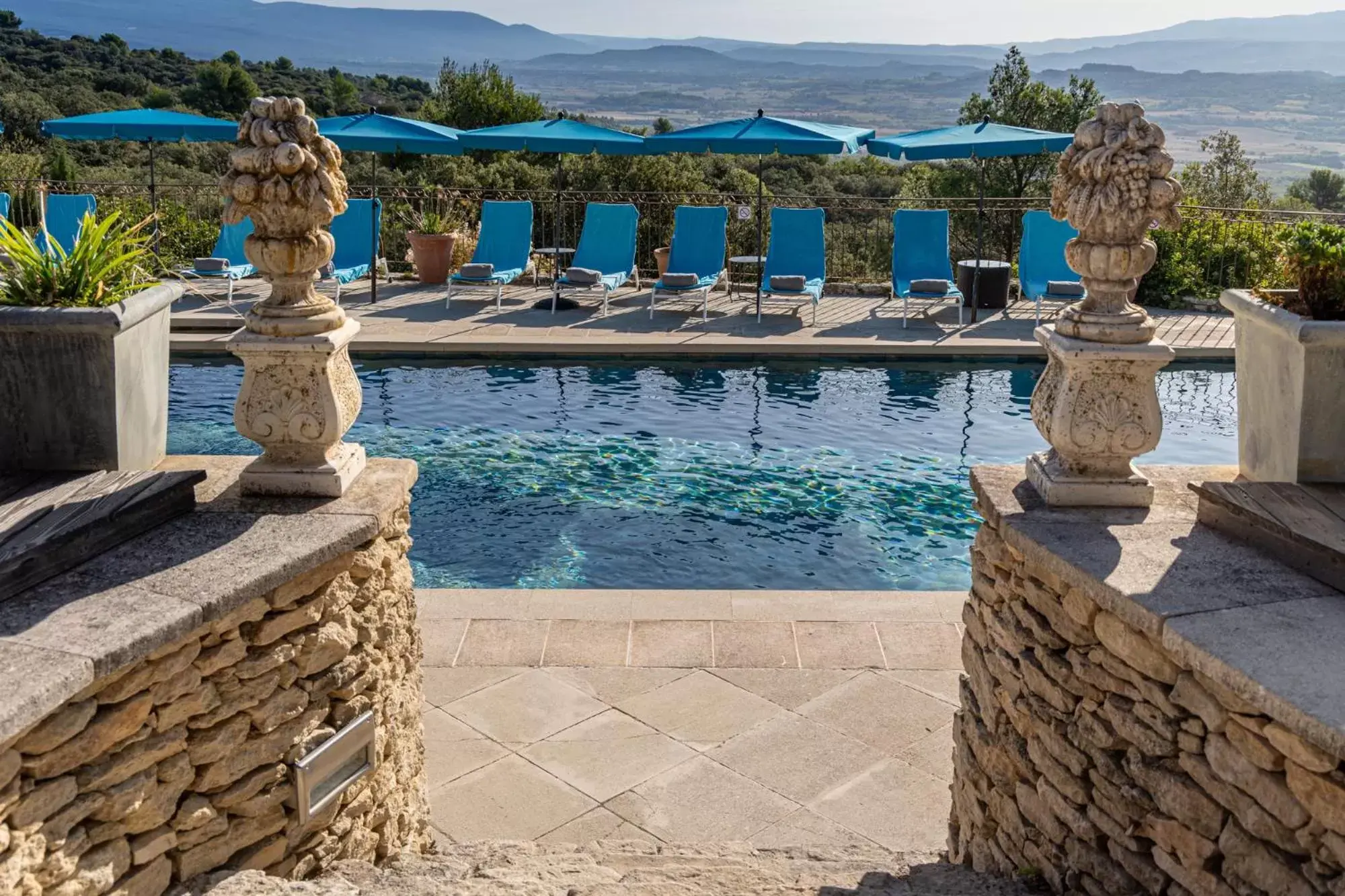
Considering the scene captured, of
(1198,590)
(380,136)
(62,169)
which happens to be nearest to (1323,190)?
(380,136)

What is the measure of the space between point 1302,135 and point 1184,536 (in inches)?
4476

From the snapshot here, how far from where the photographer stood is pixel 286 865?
3.41 meters

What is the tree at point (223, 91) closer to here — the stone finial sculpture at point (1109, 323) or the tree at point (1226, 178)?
the tree at point (1226, 178)

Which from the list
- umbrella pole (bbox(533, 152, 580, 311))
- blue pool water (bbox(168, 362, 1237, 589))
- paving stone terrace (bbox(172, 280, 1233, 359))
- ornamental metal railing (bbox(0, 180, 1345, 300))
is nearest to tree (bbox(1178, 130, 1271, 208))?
ornamental metal railing (bbox(0, 180, 1345, 300))

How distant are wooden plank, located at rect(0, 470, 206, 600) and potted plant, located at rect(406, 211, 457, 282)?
10625mm

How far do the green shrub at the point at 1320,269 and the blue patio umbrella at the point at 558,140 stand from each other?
937cm

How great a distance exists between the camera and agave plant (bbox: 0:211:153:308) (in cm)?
395

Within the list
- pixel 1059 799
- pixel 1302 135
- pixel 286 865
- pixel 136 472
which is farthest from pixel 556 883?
pixel 1302 135

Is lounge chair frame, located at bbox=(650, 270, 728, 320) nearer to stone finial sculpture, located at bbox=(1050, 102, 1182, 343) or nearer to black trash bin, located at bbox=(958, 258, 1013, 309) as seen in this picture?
black trash bin, located at bbox=(958, 258, 1013, 309)

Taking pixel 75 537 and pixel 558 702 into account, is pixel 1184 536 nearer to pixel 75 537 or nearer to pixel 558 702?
pixel 558 702

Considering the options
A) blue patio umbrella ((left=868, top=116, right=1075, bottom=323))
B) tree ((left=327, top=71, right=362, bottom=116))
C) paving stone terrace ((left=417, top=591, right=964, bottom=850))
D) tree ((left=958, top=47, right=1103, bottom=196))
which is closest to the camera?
paving stone terrace ((left=417, top=591, right=964, bottom=850))

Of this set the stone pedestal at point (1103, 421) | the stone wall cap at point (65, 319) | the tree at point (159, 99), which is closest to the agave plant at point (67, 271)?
the stone wall cap at point (65, 319)

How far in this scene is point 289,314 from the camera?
3.74m

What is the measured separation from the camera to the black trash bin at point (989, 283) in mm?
12617
